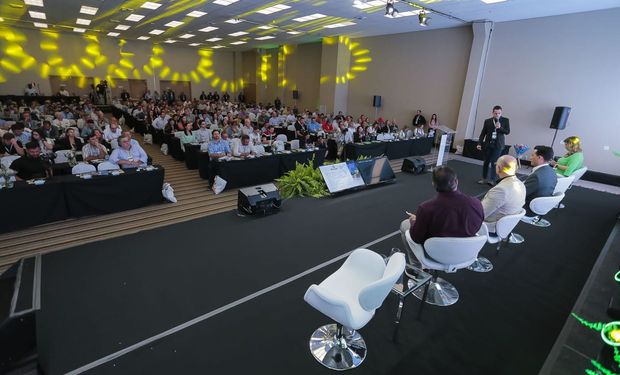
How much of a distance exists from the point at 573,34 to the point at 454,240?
9.94 meters

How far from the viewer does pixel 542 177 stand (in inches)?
164

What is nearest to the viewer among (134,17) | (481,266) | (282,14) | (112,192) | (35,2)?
(481,266)

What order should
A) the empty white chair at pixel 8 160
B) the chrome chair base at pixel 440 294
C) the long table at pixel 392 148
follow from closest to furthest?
the chrome chair base at pixel 440 294 → the empty white chair at pixel 8 160 → the long table at pixel 392 148

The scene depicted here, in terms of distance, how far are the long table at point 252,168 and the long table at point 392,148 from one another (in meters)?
1.55

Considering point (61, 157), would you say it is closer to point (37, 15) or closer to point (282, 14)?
point (282, 14)

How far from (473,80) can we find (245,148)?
860 cm

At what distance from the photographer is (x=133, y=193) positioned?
17.4 ft

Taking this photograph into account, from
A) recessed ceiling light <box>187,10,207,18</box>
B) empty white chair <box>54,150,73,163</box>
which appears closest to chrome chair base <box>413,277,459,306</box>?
empty white chair <box>54,150,73,163</box>

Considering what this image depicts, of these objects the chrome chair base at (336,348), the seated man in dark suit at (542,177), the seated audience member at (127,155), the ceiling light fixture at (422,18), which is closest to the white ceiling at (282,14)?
the ceiling light fixture at (422,18)

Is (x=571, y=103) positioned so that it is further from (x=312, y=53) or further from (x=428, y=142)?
(x=312, y=53)

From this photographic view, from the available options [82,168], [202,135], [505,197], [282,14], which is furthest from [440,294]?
[282,14]

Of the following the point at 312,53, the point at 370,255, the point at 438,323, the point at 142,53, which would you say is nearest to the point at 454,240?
the point at 370,255

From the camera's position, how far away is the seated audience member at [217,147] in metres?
6.64

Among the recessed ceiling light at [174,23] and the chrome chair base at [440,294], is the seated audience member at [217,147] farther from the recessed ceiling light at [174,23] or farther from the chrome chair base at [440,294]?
the recessed ceiling light at [174,23]
